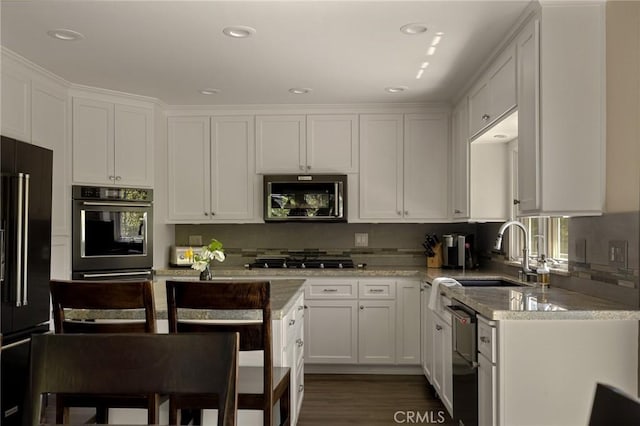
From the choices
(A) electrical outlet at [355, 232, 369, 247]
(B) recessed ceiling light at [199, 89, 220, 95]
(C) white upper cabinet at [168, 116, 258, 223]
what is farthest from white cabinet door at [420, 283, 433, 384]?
(B) recessed ceiling light at [199, 89, 220, 95]

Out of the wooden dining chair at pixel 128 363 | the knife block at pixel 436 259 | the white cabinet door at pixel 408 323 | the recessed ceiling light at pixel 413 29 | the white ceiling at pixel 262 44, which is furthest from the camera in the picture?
the knife block at pixel 436 259

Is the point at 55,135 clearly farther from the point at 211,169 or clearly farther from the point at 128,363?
the point at 128,363

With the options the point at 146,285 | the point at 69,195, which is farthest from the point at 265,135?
the point at 146,285

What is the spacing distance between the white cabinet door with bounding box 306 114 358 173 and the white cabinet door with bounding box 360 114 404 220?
0.30 ft

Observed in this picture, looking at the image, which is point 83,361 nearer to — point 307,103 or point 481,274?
point 481,274

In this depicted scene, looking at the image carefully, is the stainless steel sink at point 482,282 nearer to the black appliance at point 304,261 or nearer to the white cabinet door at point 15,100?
the black appliance at point 304,261

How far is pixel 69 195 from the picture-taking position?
4121 millimetres

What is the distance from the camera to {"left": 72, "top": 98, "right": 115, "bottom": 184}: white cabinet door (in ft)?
13.7

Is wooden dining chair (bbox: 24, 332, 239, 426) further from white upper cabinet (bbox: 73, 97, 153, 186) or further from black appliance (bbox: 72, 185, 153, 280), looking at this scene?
white upper cabinet (bbox: 73, 97, 153, 186)

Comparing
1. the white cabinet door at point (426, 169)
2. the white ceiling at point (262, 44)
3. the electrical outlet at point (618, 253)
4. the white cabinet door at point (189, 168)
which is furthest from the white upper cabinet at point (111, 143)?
the electrical outlet at point (618, 253)

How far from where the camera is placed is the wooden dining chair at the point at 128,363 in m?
1.31

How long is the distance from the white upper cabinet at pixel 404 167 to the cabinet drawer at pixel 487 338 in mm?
2309

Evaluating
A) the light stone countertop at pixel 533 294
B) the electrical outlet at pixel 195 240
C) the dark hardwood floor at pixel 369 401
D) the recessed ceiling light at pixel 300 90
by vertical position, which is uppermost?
the recessed ceiling light at pixel 300 90

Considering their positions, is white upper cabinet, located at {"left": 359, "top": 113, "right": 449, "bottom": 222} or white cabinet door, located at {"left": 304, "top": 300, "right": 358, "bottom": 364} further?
white upper cabinet, located at {"left": 359, "top": 113, "right": 449, "bottom": 222}
